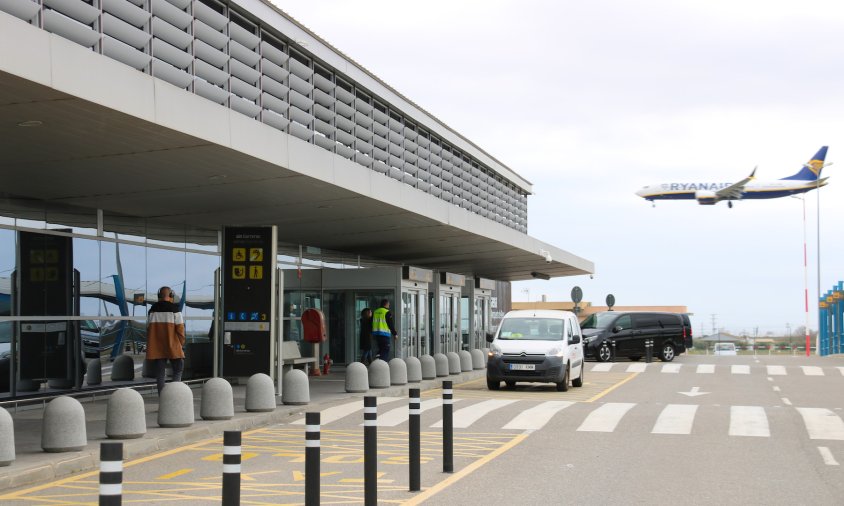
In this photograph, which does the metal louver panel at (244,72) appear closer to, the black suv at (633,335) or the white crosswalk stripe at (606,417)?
the white crosswalk stripe at (606,417)

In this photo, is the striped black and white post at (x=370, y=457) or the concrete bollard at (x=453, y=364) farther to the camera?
the concrete bollard at (x=453, y=364)

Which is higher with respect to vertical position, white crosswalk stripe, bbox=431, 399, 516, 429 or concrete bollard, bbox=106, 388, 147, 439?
concrete bollard, bbox=106, 388, 147, 439

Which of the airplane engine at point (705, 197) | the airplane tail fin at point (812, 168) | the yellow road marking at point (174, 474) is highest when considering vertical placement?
the airplane tail fin at point (812, 168)

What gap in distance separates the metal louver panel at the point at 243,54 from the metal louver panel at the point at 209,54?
0.56 meters

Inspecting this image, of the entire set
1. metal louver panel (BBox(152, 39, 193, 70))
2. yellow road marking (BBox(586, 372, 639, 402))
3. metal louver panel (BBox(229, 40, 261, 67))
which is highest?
metal louver panel (BBox(229, 40, 261, 67))

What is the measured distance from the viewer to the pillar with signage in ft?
62.0

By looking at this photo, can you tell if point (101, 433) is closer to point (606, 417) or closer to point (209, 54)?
point (209, 54)

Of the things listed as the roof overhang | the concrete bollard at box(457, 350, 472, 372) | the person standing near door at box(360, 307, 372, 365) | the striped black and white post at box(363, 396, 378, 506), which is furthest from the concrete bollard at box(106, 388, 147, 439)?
the concrete bollard at box(457, 350, 472, 372)

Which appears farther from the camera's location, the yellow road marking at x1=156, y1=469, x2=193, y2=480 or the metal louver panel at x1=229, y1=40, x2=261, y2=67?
the metal louver panel at x1=229, y1=40, x2=261, y2=67

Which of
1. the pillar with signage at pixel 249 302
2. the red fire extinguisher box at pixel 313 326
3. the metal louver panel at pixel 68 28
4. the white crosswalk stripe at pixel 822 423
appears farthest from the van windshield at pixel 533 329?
the metal louver panel at pixel 68 28

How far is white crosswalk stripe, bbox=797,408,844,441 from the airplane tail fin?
250 ft

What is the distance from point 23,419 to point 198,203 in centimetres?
481

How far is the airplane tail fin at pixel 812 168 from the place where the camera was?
299 feet

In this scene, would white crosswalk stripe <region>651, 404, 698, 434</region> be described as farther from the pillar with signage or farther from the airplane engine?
the airplane engine
